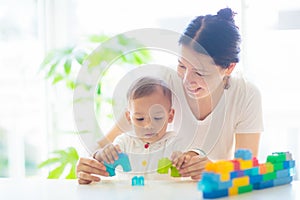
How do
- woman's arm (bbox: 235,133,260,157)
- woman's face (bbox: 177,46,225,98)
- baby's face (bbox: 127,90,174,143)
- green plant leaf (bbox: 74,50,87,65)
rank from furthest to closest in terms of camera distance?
green plant leaf (bbox: 74,50,87,65) → woman's arm (bbox: 235,133,260,157) → woman's face (bbox: 177,46,225,98) → baby's face (bbox: 127,90,174,143)

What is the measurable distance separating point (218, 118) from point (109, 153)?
33 cm

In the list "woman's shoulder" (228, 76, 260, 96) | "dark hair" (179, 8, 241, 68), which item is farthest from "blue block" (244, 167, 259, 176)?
"woman's shoulder" (228, 76, 260, 96)

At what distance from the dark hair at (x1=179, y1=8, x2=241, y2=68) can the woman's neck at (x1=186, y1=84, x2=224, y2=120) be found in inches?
3.0

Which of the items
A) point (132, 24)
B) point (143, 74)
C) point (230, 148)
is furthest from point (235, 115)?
point (132, 24)

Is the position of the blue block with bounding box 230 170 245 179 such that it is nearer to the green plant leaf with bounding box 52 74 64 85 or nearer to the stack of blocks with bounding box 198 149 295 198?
the stack of blocks with bounding box 198 149 295 198

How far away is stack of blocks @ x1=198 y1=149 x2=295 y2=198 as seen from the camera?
2.68 feet

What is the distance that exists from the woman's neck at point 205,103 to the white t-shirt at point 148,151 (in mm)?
178

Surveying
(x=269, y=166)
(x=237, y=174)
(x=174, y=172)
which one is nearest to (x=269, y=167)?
(x=269, y=166)

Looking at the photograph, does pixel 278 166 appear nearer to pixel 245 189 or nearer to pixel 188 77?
pixel 245 189

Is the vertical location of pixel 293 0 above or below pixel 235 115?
above

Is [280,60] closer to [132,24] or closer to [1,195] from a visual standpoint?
[132,24]

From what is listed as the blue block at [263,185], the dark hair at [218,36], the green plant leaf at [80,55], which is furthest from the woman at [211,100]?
the green plant leaf at [80,55]

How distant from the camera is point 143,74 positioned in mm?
1133

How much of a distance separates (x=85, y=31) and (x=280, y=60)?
3.41ft
